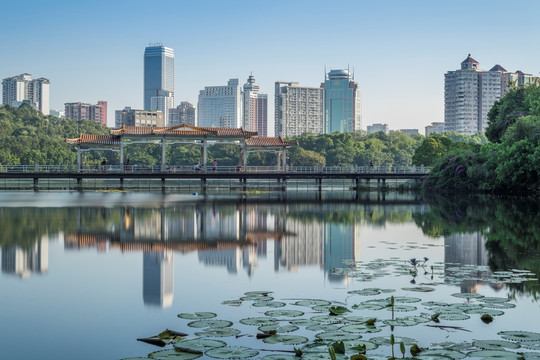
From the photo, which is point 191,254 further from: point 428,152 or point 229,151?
point 229,151

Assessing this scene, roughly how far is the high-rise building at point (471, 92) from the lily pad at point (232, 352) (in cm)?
17365

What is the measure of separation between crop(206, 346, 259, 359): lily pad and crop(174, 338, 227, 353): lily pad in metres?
0.11

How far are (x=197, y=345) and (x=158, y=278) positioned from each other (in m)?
4.40

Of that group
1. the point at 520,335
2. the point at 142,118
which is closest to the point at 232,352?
the point at 520,335

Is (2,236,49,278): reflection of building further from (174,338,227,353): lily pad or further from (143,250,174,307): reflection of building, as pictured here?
(174,338,227,353): lily pad

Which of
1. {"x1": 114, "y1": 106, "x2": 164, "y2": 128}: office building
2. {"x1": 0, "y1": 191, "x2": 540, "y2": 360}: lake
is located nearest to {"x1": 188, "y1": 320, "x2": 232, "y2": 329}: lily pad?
{"x1": 0, "y1": 191, "x2": 540, "y2": 360}: lake

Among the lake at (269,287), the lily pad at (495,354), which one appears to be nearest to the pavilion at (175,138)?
the lake at (269,287)

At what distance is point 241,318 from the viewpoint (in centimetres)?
766

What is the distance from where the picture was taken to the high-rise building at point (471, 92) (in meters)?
173

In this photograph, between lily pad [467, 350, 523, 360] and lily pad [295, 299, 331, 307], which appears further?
lily pad [295, 299, 331, 307]

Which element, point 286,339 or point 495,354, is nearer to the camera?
point 495,354

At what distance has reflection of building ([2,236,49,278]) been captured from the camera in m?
11.2

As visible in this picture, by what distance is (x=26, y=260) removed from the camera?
1220 cm

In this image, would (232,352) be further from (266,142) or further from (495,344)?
(266,142)
